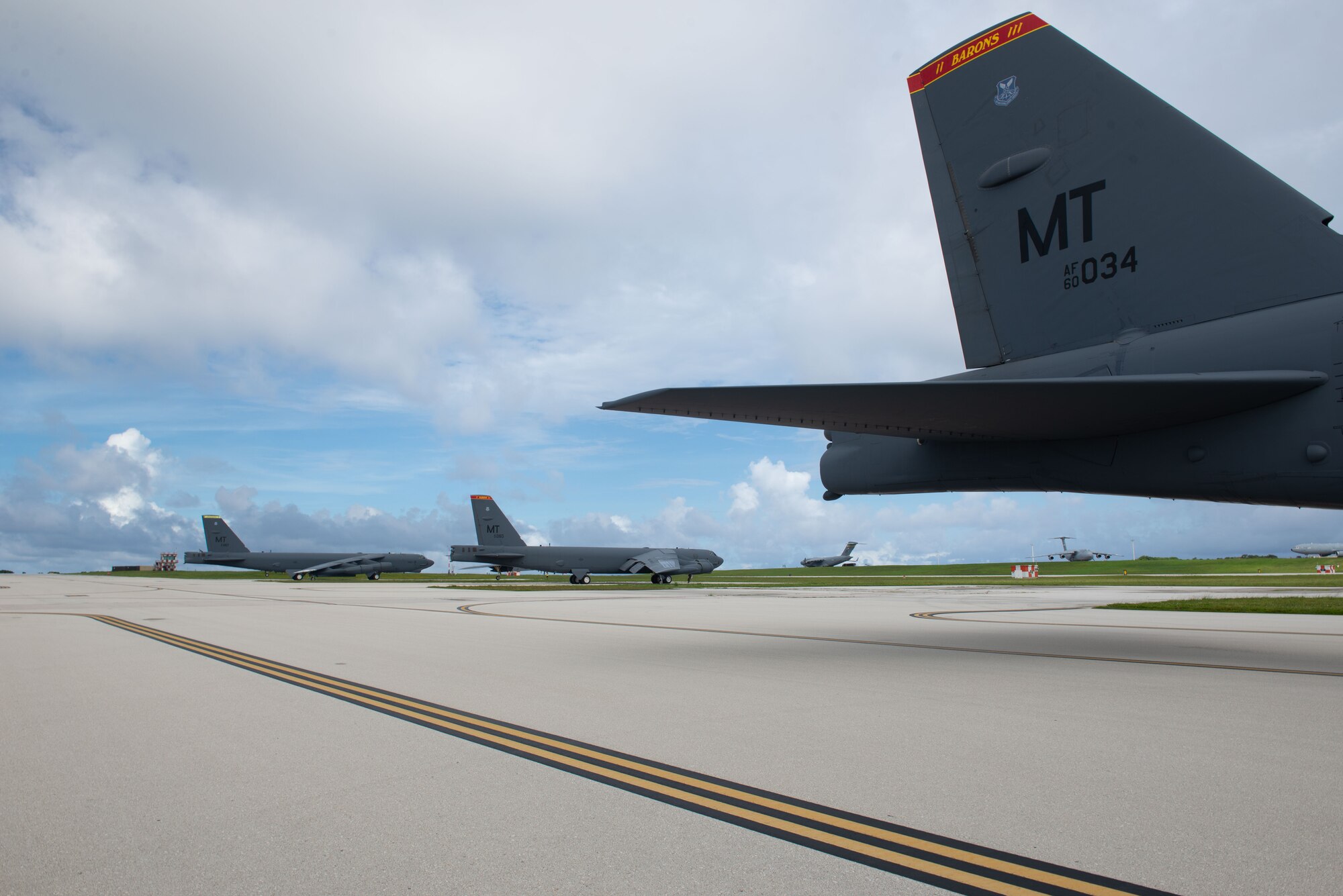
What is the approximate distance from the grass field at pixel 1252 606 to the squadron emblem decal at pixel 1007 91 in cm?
1348

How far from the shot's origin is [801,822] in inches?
143

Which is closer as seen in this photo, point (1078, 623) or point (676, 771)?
point (676, 771)

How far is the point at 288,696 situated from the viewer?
23.4 feet

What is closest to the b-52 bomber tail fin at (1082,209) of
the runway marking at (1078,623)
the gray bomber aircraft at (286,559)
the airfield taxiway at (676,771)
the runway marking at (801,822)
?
the airfield taxiway at (676,771)

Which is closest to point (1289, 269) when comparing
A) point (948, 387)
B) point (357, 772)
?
point (948, 387)

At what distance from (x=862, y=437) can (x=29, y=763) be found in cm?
830

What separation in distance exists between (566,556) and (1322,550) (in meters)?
91.7

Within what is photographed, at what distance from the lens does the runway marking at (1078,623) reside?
41.3ft

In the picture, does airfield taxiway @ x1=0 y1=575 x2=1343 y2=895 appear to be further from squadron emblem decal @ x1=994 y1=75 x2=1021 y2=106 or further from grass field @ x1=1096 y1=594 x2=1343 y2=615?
grass field @ x1=1096 y1=594 x2=1343 y2=615

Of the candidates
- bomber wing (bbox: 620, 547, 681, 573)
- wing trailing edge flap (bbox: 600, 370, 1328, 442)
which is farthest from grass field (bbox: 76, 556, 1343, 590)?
wing trailing edge flap (bbox: 600, 370, 1328, 442)

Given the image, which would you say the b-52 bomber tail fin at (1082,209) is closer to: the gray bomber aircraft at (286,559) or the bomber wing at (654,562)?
the bomber wing at (654,562)

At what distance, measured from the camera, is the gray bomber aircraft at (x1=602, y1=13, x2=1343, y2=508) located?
696 cm

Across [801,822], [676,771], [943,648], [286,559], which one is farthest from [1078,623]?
[286,559]

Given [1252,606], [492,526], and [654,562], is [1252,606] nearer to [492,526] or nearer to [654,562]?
[654,562]
